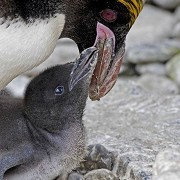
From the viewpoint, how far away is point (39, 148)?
2.24 metres

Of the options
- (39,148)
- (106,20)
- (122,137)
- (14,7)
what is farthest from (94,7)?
(122,137)

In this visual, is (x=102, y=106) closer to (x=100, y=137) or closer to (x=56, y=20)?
(x=100, y=137)

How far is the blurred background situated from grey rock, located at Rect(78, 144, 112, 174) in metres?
1.16

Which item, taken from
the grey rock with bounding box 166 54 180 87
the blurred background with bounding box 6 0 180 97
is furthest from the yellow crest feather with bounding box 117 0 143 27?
the grey rock with bounding box 166 54 180 87

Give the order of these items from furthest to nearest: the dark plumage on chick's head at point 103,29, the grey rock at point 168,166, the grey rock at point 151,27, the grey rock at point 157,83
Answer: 1. the grey rock at point 151,27
2. the grey rock at point 157,83
3. the dark plumage on chick's head at point 103,29
4. the grey rock at point 168,166

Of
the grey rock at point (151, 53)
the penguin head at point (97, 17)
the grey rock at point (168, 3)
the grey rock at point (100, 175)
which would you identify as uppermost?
the penguin head at point (97, 17)

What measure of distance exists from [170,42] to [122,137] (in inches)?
84.9

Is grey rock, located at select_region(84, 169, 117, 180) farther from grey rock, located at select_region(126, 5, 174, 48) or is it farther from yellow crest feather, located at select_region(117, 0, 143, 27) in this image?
grey rock, located at select_region(126, 5, 174, 48)

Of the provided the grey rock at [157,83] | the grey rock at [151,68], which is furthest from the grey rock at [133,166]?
the grey rock at [151,68]

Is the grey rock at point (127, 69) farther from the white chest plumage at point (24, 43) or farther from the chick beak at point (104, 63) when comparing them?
the white chest plumage at point (24, 43)

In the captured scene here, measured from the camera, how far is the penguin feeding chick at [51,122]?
7.27ft

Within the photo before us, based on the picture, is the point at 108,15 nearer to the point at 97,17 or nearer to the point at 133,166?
the point at 97,17

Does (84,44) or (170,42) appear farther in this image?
(170,42)

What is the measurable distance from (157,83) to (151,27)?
1.07 metres
